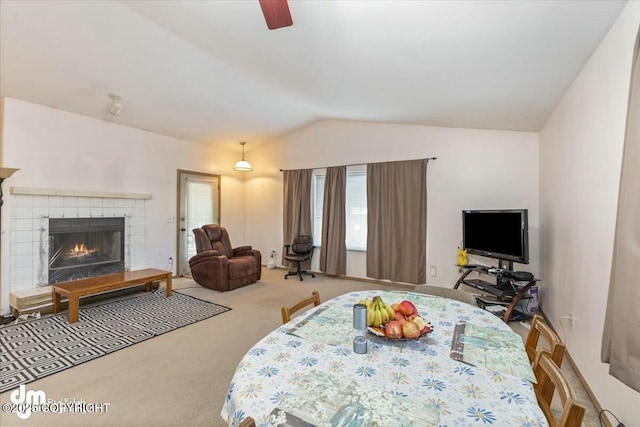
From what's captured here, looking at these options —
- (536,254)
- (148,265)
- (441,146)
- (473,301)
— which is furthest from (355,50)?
(148,265)

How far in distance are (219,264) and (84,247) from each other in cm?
192

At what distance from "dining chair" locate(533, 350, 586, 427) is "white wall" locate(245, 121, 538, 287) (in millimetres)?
3273

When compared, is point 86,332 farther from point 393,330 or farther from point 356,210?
point 356,210

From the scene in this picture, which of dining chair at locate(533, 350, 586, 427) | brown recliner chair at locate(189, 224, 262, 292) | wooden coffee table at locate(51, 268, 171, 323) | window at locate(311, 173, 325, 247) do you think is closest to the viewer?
dining chair at locate(533, 350, 586, 427)

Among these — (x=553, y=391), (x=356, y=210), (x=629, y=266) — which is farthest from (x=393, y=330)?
(x=356, y=210)

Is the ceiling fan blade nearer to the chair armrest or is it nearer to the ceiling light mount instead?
the ceiling light mount

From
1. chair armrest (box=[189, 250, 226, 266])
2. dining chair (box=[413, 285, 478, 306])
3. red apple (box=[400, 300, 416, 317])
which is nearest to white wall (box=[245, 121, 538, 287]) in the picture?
chair armrest (box=[189, 250, 226, 266])

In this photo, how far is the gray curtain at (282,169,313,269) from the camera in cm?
582

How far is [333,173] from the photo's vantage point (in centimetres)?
547

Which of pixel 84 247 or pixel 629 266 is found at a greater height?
pixel 629 266

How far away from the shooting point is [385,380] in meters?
0.99

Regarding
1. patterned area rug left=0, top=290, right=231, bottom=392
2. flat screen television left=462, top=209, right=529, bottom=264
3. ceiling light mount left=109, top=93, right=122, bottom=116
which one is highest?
ceiling light mount left=109, top=93, right=122, bottom=116

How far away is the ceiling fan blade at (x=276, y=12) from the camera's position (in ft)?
4.83

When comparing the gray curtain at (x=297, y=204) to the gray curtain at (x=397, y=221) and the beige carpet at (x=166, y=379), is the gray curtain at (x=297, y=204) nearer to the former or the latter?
the gray curtain at (x=397, y=221)
